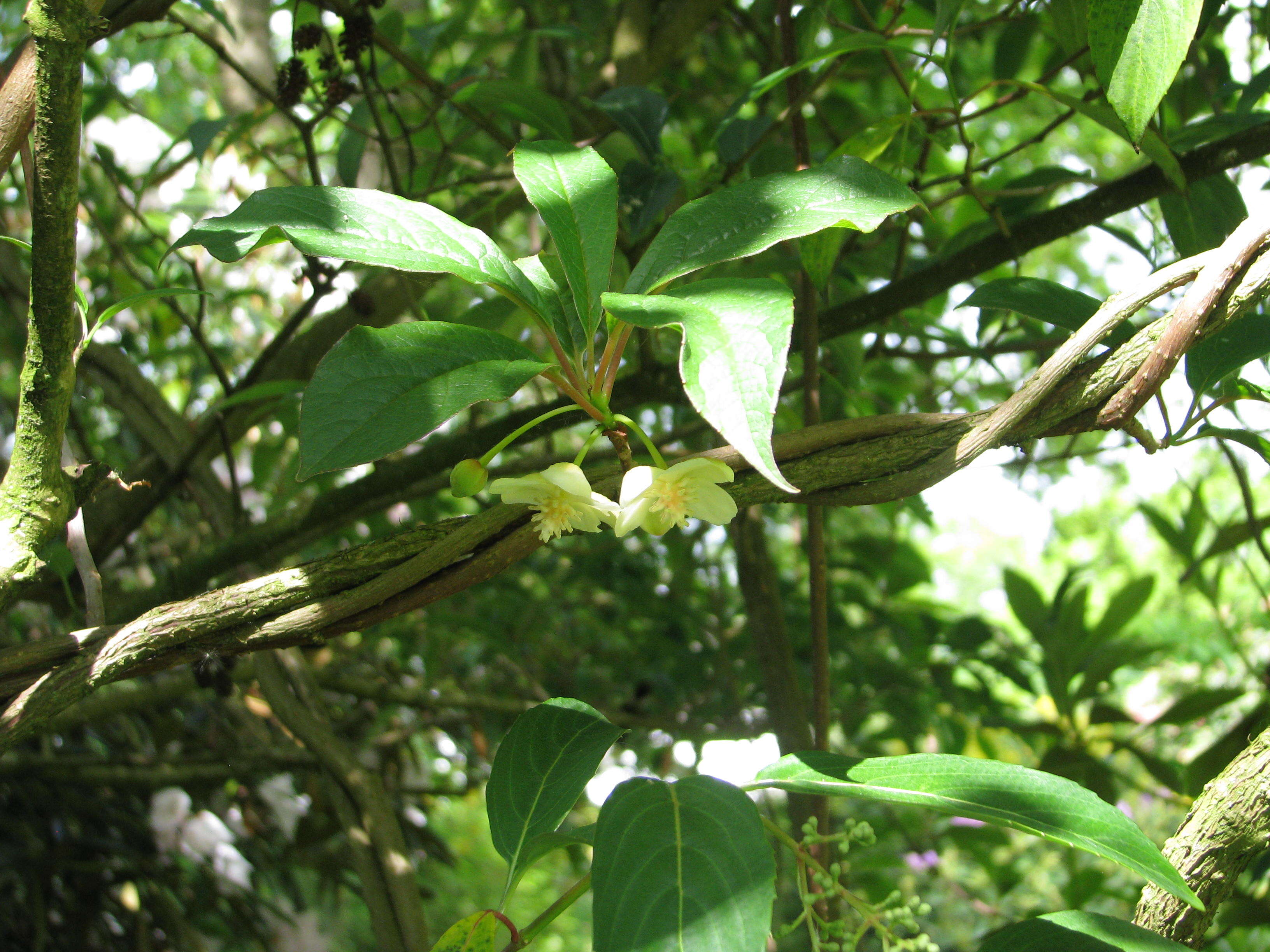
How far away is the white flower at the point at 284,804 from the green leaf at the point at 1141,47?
5.94 feet

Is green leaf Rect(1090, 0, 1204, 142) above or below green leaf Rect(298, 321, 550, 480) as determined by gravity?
above

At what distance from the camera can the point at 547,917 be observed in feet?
1.78

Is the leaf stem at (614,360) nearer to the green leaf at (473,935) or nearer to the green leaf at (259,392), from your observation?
the green leaf at (473,935)

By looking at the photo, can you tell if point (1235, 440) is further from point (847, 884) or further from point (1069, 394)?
point (847, 884)

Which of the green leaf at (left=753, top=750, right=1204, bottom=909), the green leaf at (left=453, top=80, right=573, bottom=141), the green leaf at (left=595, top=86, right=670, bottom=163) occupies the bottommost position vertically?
the green leaf at (left=753, top=750, right=1204, bottom=909)

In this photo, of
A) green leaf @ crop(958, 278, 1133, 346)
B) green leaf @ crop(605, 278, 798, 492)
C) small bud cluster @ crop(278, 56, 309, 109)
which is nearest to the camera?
green leaf @ crop(605, 278, 798, 492)

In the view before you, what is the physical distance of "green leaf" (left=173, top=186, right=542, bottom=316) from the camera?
1.50 ft

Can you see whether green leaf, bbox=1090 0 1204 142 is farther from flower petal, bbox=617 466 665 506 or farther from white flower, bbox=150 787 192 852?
white flower, bbox=150 787 192 852

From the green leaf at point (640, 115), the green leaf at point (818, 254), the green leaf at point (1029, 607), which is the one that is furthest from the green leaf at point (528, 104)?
the green leaf at point (1029, 607)

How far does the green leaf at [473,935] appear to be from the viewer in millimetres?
525

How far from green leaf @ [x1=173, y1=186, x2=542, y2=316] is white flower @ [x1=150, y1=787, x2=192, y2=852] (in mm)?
1553

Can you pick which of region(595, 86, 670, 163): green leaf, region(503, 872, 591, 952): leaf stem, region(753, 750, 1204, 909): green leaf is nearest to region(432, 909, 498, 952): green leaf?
region(503, 872, 591, 952): leaf stem

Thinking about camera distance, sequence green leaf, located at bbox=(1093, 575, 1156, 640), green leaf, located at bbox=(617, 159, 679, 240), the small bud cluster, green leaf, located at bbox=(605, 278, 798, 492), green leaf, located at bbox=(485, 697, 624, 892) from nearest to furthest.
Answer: green leaf, located at bbox=(605, 278, 798, 492) < green leaf, located at bbox=(485, 697, 624, 892) < green leaf, located at bbox=(617, 159, 679, 240) < the small bud cluster < green leaf, located at bbox=(1093, 575, 1156, 640)

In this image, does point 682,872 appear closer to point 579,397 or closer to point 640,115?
point 579,397
